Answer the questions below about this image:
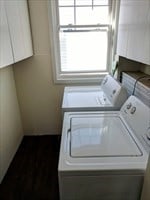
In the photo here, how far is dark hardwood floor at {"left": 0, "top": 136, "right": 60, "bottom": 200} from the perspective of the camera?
1680 mm

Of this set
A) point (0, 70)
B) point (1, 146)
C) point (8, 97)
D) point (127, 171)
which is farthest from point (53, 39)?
point (127, 171)

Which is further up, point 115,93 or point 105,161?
point 115,93

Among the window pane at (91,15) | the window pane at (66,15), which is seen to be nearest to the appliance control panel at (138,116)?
the window pane at (91,15)

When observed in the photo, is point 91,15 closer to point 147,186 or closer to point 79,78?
point 79,78

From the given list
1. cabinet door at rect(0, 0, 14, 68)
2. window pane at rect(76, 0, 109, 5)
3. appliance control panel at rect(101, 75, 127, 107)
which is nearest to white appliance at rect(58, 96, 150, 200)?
appliance control panel at rect(101, 75, 127, 107)

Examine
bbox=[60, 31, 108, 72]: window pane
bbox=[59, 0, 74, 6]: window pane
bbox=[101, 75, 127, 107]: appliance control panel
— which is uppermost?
bbox=[59, 0, 74, 6]: window pane

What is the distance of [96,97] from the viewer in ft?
6.50

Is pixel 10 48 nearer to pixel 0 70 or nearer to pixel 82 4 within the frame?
pixel 0 70

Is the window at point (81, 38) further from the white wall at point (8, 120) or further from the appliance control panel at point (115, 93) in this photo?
the white wall at point (8, 120)

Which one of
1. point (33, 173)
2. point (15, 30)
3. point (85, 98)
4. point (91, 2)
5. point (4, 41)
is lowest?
point (33, 173)

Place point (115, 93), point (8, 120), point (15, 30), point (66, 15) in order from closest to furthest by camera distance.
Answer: point (15, 30) < point (115, 93) < point (8, 120) < point (66, 15)

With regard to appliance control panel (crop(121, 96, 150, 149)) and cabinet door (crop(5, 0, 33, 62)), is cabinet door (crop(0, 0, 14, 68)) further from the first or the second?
appliance control panel (crop(121, 96, 150, 149))

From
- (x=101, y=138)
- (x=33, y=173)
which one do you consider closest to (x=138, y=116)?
(x=101, y=138)

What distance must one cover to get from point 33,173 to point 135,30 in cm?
184
